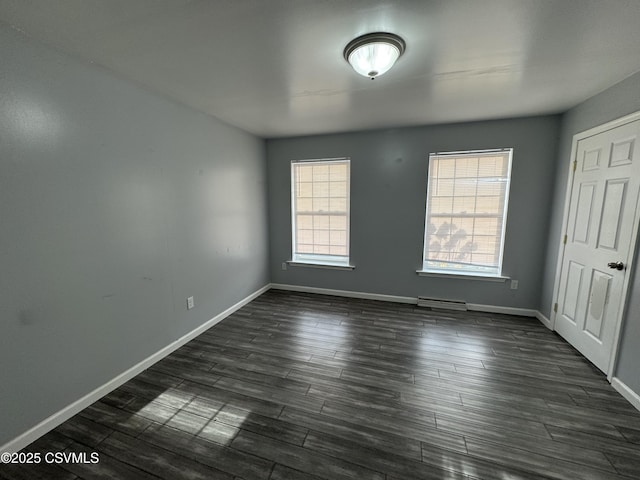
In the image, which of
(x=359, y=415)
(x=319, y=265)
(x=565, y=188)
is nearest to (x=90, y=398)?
(x=359, y=415)

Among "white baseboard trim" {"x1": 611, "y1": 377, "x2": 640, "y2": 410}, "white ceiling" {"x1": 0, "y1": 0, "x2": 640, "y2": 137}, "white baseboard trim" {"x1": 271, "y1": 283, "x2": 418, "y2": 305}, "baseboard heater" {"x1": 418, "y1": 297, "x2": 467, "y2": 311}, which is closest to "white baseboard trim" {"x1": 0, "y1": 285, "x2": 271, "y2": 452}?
"white baseboard trim" {"x1": 271, "y1": 283, "x2": 418, "y2": 305}

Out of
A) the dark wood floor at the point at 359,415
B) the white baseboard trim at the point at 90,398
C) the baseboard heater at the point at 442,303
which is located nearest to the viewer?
the dark wood floor at the point at 359,415

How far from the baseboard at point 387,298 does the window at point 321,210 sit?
0.46m

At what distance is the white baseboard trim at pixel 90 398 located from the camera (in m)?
1.54

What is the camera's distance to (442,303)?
3.59m

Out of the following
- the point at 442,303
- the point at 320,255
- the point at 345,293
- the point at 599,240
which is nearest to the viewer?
the point at 599,240

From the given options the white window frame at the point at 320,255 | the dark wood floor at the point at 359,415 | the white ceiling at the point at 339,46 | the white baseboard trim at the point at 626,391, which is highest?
the white ceiling at the point at 339,46

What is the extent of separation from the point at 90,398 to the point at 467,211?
423 centimetres

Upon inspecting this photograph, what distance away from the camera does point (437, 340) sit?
2.75 meters

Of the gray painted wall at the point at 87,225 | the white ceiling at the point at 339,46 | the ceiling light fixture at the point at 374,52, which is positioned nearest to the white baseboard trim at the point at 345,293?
the gray painted wall at the point at 87,225

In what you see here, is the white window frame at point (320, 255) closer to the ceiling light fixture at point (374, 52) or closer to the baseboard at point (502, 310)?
the baseboard at point (502, 310)

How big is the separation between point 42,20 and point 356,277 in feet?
12.3

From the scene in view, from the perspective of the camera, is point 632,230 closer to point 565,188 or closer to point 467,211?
point 565,188

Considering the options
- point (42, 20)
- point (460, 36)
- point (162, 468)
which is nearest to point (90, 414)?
point (162, 468)
